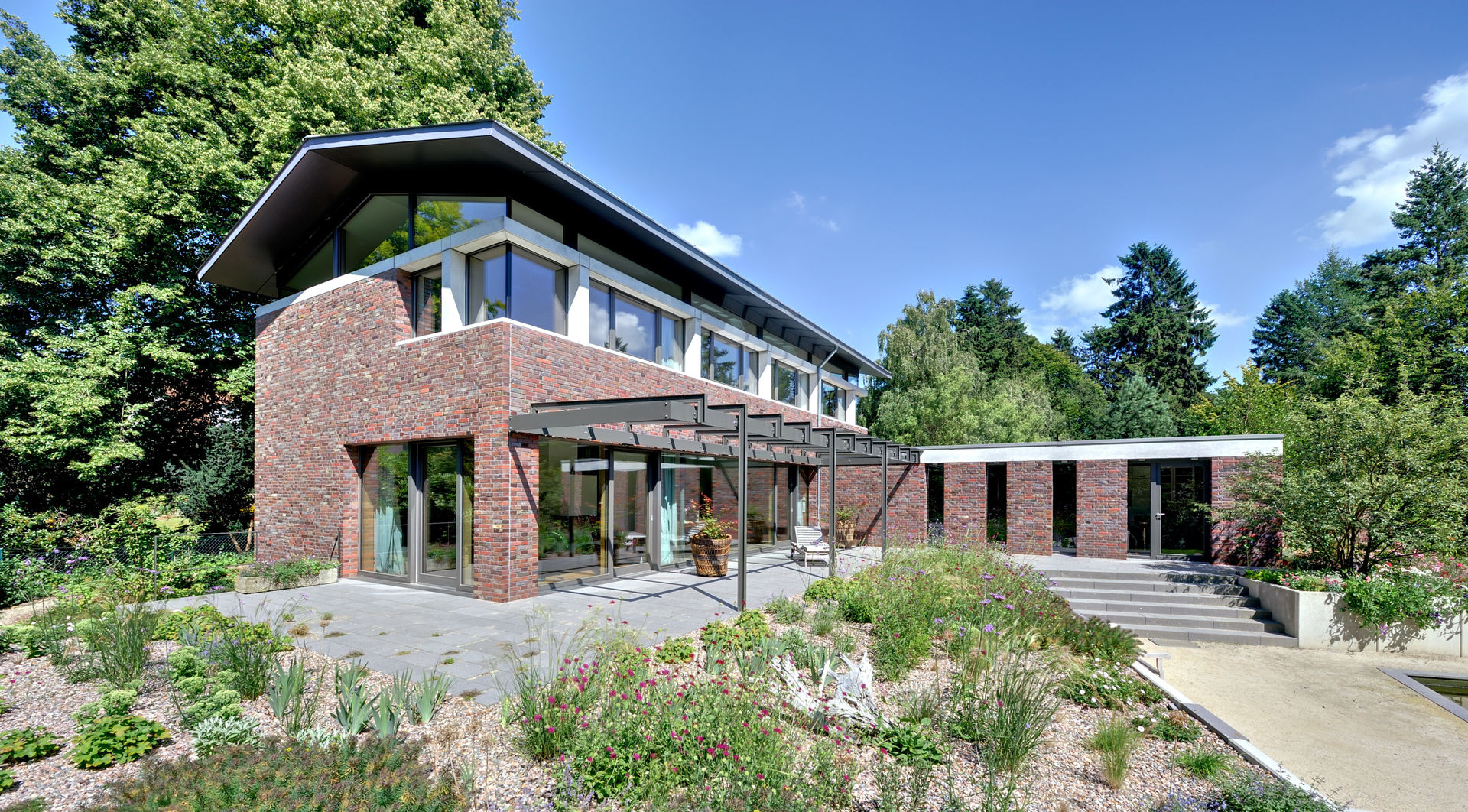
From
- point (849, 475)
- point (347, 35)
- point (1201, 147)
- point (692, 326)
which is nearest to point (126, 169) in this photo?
point (347, 35)

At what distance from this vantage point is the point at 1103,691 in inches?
198

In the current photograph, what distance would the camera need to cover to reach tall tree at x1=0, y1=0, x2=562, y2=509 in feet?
42.5

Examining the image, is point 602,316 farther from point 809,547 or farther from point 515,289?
point 809,547

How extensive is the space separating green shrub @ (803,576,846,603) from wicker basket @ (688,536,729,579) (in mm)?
2297

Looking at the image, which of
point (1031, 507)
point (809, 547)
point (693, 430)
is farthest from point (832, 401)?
point (693, 430)

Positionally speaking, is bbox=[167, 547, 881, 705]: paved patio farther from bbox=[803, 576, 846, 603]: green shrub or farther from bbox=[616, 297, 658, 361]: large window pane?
bbox=[616, 297, 658, 361]: large window pane

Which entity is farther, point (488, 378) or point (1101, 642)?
point (488, 378)

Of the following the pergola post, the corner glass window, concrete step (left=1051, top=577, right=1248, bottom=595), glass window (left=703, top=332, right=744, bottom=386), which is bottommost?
concrete step (left=1051, top=577, right=1248, bottom=595)

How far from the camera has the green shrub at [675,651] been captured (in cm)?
530

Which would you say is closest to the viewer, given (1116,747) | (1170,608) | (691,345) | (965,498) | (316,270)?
(1116,747)

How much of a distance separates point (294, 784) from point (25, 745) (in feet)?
6.83

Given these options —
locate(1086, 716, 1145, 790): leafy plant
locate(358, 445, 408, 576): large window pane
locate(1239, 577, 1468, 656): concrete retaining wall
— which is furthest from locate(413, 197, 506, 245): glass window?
locate(1239, 577, 1468, 656): concrete retaining wall

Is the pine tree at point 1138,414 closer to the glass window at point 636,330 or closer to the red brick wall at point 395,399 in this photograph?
the red brick wall at point 395,399

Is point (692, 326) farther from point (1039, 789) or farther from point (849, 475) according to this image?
point (1039, 789)
